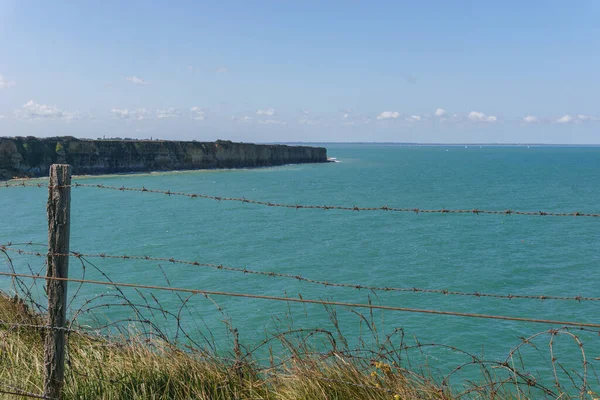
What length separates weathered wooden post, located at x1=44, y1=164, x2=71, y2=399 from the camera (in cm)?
360

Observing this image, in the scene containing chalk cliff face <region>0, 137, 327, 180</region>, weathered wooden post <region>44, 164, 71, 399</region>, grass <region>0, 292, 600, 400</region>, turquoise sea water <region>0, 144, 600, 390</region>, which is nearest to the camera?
weathered wooden post <region>44, 164, 71, 399</region>

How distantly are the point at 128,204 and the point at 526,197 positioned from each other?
114 feet

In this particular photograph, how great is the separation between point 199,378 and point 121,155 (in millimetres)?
83677

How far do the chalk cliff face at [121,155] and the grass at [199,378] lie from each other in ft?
230

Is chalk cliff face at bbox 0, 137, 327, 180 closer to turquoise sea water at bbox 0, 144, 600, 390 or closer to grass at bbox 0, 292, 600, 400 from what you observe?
turquoise sea water at bbox 0, 144, 600, 390

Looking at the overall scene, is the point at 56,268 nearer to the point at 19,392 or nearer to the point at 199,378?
the point at 19,392

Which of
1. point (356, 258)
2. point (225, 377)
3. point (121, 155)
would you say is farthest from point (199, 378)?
point (121, 155)

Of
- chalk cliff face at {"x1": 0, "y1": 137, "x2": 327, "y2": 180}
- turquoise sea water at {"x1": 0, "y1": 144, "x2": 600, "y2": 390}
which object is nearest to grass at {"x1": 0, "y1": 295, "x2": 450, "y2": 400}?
turquoise sea water at {"x1": 0, "y1": 144, "x2": 600, "y2": 390}

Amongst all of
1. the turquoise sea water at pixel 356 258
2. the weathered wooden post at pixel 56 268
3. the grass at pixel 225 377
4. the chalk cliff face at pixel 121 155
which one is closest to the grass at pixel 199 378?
the grass at pixel 225 377

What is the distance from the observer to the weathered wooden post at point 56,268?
3.60 m

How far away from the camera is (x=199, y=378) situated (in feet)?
13.0

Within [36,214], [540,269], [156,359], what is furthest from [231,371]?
[36,214]

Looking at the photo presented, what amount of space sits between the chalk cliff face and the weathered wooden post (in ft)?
231

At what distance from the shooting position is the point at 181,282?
18000 mm
